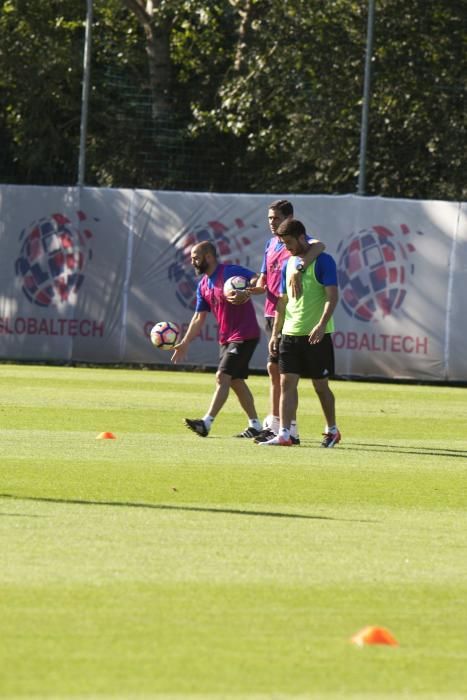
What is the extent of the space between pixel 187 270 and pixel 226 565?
19148 millimetres

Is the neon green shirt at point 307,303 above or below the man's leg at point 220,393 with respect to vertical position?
above

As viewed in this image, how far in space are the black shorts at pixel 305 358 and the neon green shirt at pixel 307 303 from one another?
9cm

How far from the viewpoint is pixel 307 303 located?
14234mm

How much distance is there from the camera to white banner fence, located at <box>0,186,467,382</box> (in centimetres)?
2550

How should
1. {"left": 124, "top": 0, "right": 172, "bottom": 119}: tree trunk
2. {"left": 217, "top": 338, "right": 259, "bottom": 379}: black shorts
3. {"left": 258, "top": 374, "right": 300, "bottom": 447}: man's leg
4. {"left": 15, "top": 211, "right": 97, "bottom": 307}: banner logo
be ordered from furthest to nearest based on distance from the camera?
{"left": 124, "top": 0, "right": 172, "bottom": 119}: tree trunk
{"left": 15, "top": 211, "right": 97, "bottom": 307}: banner logo
{"left": 217, "top": 338, "right": 259, "bottom": 379}: black shorts
{"left": 258, "top": 374, "right": 300, "bottom": 447}: man's leg

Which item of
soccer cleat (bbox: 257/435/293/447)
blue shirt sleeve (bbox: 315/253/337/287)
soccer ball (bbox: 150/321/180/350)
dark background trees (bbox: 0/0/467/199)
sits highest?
dark background trees (bbox: 0/0/467/199)

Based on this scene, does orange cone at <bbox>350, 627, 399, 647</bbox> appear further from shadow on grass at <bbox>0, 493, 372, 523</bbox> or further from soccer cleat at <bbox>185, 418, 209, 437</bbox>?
soccer cleat at <bbox>185, 418, 209, 437</bbox>

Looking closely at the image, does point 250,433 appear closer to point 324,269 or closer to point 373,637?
point 324,269

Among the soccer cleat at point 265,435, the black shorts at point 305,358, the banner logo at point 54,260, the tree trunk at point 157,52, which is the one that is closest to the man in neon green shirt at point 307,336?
the black shorts at point 305,358

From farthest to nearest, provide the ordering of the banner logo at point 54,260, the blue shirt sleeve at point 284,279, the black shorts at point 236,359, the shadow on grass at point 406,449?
the banner logo at point 54,260 < the black shorts at point 236,359 < the blue shirt sleeve at point 284,279 < the shadow on grass at point 406,449

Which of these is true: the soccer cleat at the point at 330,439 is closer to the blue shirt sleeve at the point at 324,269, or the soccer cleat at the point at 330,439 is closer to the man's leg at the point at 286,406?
the man's leg at the point at 286,406

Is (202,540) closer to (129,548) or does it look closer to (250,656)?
(129,548)

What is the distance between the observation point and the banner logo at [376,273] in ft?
84.0

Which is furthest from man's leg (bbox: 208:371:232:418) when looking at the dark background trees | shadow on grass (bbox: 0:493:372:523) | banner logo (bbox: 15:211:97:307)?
the dark background trees
